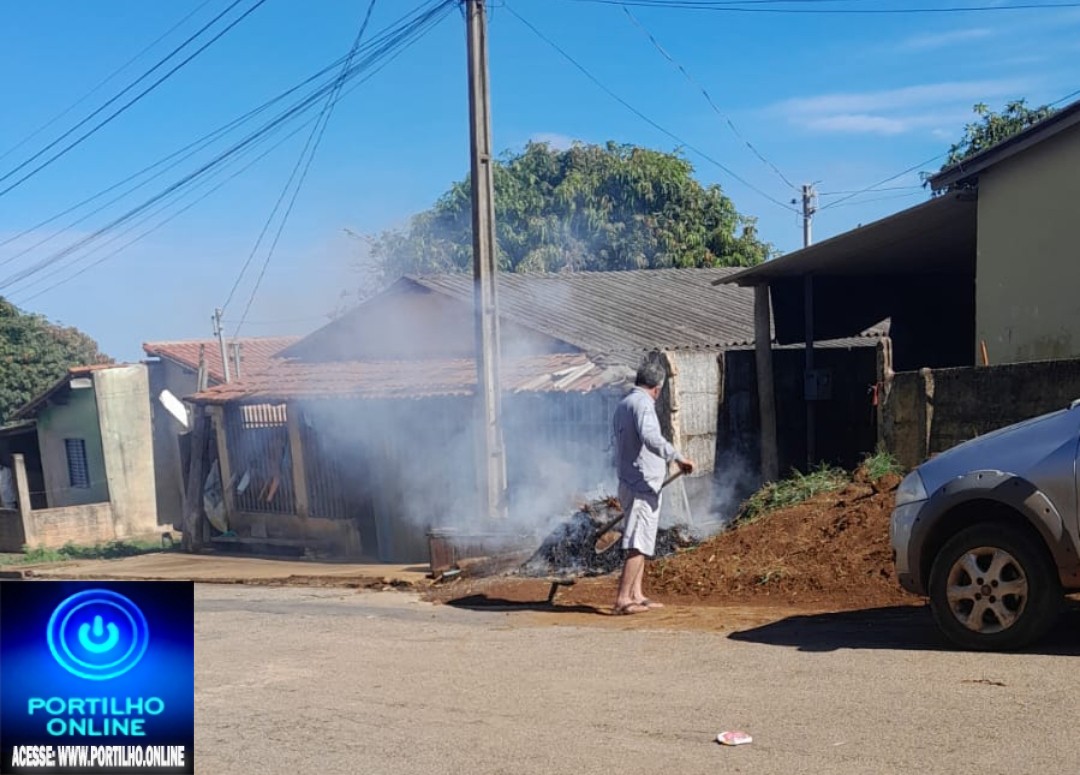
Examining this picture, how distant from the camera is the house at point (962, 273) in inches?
424

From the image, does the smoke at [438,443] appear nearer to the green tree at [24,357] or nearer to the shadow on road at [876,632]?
the shadow on road at [876,632]

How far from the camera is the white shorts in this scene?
27.8ft

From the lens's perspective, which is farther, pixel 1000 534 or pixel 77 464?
pixel 77 464

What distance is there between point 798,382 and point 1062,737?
9626mm

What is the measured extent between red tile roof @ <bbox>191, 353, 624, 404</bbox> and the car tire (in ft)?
25.9

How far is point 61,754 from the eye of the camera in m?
3.78

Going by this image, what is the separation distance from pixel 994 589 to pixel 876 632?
1.04 meters

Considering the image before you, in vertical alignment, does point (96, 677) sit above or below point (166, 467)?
above

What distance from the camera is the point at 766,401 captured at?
45.5 ft

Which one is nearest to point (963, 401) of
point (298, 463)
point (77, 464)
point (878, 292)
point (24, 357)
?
point (878, 292)

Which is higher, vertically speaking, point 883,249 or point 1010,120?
point 1010,120

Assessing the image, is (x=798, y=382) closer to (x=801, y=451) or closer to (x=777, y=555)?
(x=801, y=451)

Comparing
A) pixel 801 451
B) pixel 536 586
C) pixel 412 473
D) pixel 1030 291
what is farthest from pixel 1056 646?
pixel 412 473

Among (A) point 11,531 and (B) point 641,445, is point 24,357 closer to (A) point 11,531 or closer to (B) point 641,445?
(A) point 11,531
